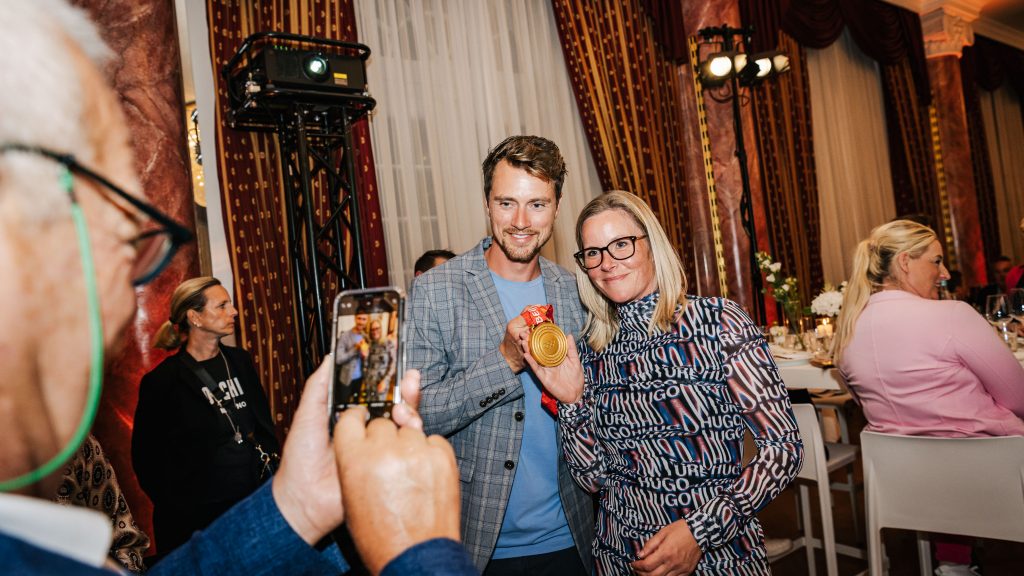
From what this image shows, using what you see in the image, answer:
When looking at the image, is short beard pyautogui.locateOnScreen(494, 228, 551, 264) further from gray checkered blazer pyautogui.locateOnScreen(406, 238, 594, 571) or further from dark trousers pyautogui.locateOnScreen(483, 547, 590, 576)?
dark trousers pyautogui.locateOnScreen(483, 547, 590, 576)

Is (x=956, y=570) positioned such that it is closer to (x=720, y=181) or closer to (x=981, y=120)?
(x=720, y=181)

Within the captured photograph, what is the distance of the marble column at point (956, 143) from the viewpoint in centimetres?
907

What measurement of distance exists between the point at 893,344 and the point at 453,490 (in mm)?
2396

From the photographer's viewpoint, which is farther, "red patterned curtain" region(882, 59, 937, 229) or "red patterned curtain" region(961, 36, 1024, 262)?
"red patterned curtain" region(961, 36, 1024, 262)

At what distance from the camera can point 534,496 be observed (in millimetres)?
1763

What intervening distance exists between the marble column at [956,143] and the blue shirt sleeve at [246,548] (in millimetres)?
10468

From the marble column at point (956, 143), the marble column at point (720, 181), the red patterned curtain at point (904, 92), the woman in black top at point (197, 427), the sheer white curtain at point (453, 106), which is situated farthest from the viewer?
the marble column at point (956, 143)

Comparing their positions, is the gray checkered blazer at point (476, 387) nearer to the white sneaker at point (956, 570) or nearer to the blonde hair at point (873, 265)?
the blonde hair at point (873, 265)

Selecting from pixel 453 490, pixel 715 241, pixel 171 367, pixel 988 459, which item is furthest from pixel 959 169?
pixel 453 490

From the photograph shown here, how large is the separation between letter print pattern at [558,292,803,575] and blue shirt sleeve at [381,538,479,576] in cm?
102

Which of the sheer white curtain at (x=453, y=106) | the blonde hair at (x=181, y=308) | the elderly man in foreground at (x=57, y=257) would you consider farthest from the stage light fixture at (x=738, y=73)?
the elderly man in foreground at (x=57, y=257)

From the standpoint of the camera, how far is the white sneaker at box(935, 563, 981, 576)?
2.83 m

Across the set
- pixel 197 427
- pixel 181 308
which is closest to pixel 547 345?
pixel 197 427

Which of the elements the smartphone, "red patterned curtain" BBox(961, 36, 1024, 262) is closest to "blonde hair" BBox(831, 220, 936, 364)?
the smartphone
